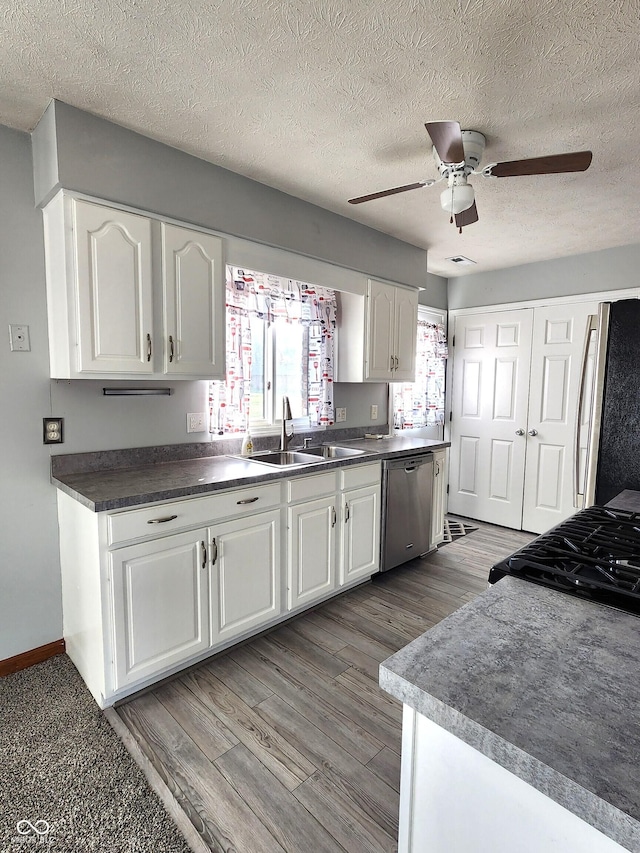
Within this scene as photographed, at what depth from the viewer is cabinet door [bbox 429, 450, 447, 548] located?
3.59m

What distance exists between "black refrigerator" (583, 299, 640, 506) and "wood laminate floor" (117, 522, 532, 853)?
4.25ft

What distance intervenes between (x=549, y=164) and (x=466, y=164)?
0.42m

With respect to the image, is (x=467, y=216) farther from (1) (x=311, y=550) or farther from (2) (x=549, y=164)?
(1) (x=311, y=550)

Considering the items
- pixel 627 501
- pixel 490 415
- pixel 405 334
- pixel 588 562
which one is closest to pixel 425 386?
pixel 490 415

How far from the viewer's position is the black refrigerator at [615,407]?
187 centimetres

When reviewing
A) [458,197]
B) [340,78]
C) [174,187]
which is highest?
[340,78]

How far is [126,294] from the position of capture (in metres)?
2.08

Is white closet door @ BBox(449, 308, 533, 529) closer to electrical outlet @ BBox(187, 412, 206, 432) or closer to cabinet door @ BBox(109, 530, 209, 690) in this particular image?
electrical outlet @ BBox(187, 412, 206, 432)

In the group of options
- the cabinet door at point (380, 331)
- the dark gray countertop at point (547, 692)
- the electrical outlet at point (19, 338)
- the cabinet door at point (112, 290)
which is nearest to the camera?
the dark gray countertop at point (547, 692)

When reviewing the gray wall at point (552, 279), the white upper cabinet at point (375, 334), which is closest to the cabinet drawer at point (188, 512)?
the white upper cabinet at point (375, 334)

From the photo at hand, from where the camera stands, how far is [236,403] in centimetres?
279

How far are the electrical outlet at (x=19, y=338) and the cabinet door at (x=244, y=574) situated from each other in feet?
3.95

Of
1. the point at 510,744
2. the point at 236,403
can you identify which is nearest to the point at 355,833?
the point at 510,744

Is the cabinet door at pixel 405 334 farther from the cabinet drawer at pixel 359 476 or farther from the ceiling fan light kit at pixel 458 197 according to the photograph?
the ceiling fan light kit at pixel 458 197
